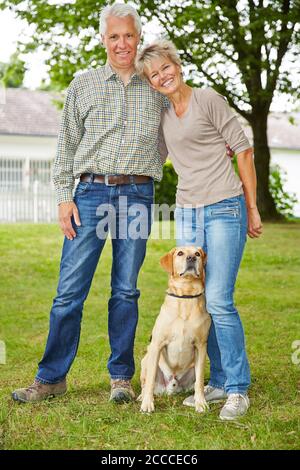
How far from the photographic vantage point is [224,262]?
407 centimetres

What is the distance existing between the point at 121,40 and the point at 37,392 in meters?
2.03

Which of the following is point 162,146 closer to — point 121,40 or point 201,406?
point 121,40

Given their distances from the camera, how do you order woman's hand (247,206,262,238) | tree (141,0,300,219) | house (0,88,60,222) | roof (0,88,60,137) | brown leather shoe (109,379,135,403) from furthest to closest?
roof (0,88,60,137) → house (0,88,60,222) → tree (141,0,300,219) → brown leather shoe (109,379,135,403) → woman's hand (247,206,262,238)

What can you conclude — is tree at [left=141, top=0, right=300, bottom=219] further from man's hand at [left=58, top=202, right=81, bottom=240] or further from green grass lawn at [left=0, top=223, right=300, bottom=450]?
man's hand at [left=58, top=202, right=81, bottom=240]

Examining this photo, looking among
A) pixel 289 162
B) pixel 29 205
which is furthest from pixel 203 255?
pixel 289 162

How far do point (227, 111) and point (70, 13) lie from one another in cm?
1155

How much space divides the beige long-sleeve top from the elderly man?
0.28m

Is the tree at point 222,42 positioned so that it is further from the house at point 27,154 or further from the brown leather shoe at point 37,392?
the brown leather shoe at point 37,392

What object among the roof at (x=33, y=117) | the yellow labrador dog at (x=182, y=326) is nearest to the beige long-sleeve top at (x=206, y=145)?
the yellow labrador dog at (x=182, y=326)

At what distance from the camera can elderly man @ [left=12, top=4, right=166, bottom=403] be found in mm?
4273

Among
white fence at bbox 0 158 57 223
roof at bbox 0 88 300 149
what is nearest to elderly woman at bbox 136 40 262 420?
white fence at bbox 0 158 57 223

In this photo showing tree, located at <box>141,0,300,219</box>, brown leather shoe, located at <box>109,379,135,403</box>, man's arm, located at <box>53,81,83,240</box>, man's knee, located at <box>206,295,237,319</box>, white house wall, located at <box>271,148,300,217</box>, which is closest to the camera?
man's knee, located at <box>206,295,237,319</box>
